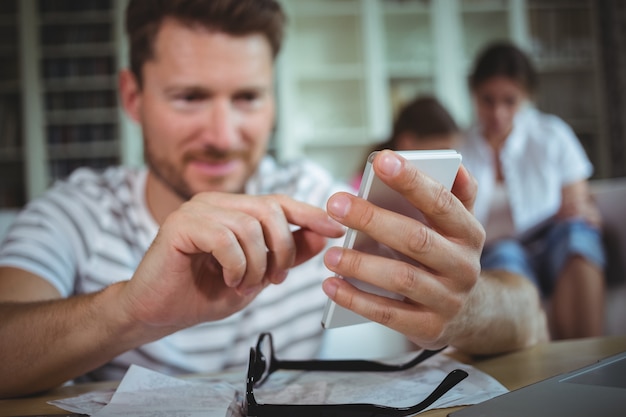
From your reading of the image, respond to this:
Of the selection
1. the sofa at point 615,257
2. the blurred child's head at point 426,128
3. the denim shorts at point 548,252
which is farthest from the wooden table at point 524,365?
the blurred child's head at point 426,128

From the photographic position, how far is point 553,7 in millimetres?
4051

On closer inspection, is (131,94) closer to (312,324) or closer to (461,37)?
(312,324)

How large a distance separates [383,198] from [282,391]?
0.65ft

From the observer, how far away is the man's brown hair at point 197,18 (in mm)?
1081

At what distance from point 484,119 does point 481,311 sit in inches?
83.9

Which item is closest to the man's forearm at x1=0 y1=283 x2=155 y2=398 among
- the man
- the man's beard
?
the man

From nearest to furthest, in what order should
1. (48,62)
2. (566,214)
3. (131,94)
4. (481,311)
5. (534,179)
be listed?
(481,311)
(131,94)
(566,214)
(534,179)
(48,62)

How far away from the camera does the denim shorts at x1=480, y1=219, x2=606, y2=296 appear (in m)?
1.93

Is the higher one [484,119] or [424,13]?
[424,13]

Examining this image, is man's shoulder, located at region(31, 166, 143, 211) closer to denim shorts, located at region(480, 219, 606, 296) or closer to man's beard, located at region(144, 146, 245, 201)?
man's beard, located at region(144, 146, 245, 201)

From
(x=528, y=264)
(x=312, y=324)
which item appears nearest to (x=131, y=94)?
(x=312, y=324)

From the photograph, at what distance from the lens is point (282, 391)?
548 millimetres

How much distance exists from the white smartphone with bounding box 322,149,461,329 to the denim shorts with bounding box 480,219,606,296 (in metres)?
1.44

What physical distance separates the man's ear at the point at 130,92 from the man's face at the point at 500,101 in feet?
5.69
